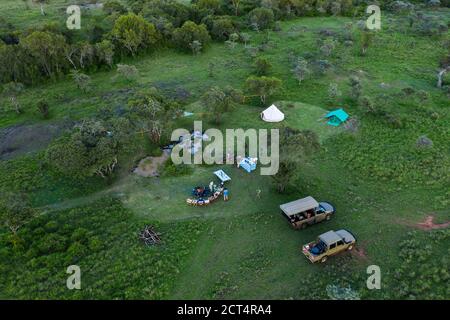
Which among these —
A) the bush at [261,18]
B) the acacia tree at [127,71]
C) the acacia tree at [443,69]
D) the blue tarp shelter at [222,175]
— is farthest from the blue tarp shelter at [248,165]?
the bush at [261,18]

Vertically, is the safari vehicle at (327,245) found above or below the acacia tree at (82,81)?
below

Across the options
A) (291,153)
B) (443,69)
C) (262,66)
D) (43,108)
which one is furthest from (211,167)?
(443,69)

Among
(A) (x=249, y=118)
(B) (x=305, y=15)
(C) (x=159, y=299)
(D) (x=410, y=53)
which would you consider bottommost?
(C) (x=159, y=299)

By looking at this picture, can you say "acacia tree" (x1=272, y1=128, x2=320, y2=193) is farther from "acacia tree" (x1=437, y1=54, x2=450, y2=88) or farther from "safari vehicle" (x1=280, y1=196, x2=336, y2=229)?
"acacia tree" (x1=437, y1=54, x2=450, y2=88)

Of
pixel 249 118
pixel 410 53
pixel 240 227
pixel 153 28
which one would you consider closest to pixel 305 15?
pixel 410 53

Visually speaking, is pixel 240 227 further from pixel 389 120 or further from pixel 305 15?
pixel 305 15

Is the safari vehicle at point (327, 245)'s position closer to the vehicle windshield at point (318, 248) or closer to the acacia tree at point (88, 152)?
the vehicle windshield at point (318, 248)

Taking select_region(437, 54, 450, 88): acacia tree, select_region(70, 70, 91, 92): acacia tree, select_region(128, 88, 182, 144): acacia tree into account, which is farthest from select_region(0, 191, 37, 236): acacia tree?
select_region(437, 54, 450, 88): acacia tree

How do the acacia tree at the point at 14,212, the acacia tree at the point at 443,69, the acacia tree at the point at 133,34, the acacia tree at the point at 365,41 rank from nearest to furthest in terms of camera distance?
the acacia tree at the point at 14,212
the acacia tree at the point at 443,69
the acacia tree at the point at 365,41
the acacia tree at the point at 133,34
